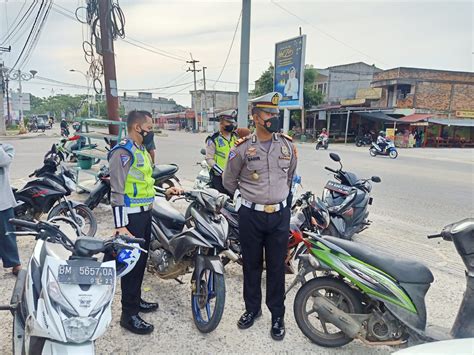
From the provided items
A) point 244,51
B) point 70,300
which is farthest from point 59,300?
point 244,51

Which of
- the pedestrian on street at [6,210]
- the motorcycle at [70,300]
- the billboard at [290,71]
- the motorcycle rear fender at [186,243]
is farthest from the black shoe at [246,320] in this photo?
the billboard at [290,71]

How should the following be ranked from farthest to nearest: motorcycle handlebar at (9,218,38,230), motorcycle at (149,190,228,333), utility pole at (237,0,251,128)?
utility pole at (237,0,251,128)
motorcycle at (149,190,228,333)
motorcycle handlebar at (9,218,38,230)

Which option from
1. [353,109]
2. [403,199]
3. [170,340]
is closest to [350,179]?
[170,340]

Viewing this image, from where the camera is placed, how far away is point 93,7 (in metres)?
6.68

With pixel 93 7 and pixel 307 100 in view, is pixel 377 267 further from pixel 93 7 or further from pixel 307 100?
pixel 307 100

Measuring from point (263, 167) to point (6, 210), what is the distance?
2.51 meters

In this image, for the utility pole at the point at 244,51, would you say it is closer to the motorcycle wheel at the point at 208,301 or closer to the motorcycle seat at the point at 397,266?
the motorcycle wheel at the point at 208,301

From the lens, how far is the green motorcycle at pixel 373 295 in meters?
2.15

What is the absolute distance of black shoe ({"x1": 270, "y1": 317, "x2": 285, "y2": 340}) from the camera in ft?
8.43

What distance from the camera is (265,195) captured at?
245 cm

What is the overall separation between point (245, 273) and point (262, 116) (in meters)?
1.24

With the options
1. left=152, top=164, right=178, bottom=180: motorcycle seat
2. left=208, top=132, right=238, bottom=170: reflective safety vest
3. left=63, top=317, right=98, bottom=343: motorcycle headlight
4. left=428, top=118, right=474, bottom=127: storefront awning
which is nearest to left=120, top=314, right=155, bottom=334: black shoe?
left=63, top=317, right=98, bottom=343: motorcycle headlight

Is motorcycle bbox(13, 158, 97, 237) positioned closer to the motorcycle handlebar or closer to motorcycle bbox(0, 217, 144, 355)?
the motorcycle handlebar

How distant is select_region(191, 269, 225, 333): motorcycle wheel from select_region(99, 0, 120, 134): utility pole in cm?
437
